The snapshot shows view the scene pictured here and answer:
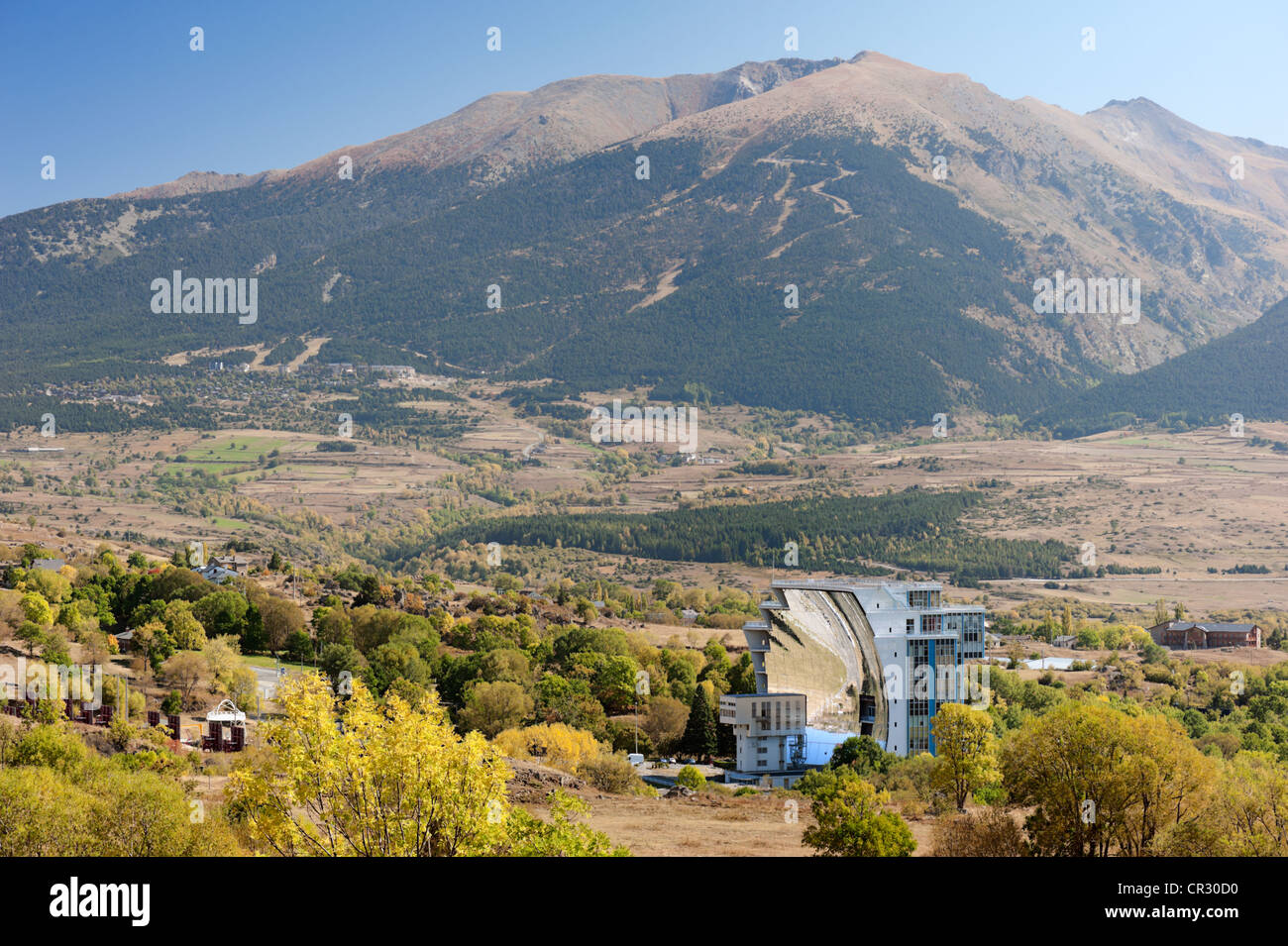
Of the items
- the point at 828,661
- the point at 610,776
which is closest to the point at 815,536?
the point at 828,661

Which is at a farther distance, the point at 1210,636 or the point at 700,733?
the point at 1210,636

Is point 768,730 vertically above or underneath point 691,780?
above

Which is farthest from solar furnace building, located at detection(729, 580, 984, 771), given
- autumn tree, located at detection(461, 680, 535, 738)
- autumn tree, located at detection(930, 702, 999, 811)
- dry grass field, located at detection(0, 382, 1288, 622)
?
dry grass field, located at detection(0, 382, 1288, 622)

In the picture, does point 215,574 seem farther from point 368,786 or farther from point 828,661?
point 368,786

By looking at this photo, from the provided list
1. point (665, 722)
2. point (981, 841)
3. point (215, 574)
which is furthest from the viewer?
point (215, 574)

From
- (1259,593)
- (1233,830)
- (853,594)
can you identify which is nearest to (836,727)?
(853,594)

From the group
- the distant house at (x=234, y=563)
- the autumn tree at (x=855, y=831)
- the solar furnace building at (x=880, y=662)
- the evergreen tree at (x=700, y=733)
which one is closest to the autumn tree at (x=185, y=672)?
the evergreen tree at (x=700, y=733)

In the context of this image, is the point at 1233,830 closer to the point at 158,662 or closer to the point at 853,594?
the point at 853,594

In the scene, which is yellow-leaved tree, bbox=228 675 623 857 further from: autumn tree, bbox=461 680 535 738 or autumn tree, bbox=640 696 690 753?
autumn tree, bbox=640 696 690 753
